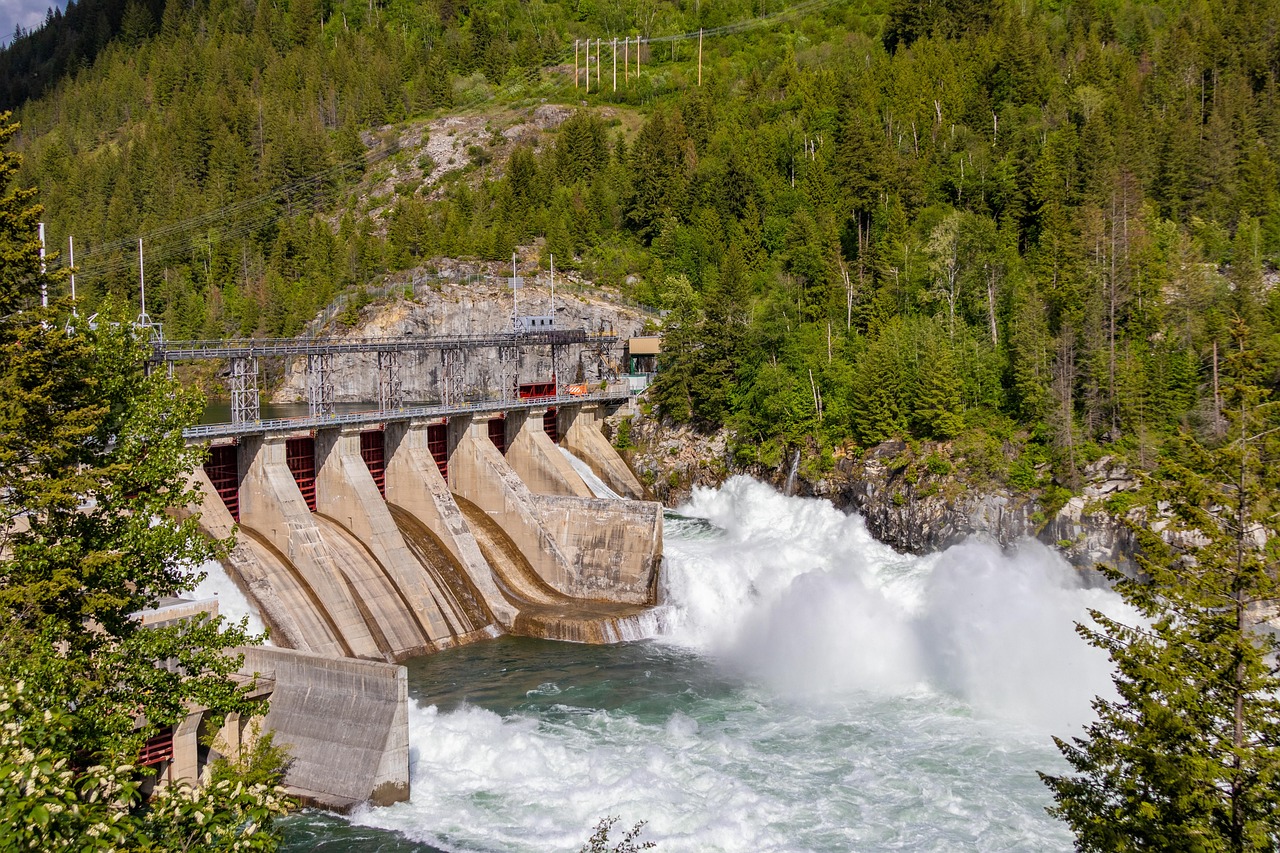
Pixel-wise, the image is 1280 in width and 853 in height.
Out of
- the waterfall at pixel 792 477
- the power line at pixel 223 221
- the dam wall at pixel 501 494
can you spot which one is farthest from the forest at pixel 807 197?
the dam wall at pixel 501 494

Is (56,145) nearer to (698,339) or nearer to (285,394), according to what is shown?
(285,394)

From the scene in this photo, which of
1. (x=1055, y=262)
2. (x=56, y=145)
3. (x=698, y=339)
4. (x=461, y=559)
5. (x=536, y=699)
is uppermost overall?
(x=56, y=145)

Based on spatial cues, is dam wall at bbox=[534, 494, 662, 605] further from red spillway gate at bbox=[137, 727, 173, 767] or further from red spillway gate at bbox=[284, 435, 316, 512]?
red spillway gate at bbox=[137, 727, 173, 767]

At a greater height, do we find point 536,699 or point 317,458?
point 317,458

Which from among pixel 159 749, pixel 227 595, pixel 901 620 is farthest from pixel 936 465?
pixel 159 749

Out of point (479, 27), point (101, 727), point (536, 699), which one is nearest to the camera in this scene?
point (101, 727)

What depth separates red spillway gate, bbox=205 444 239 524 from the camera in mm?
40156

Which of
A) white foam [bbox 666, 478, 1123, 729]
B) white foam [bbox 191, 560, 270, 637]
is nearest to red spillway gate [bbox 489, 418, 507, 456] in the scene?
white foam [bbox 666, 478, 1123, 729]

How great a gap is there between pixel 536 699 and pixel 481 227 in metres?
67.4

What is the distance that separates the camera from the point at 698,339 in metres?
63.4

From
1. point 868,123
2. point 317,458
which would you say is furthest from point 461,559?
point 868,123

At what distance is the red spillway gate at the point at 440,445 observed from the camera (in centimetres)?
5156

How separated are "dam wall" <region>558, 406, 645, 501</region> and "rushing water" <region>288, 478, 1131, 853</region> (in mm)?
14942

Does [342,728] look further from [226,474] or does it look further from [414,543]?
[226,474]
